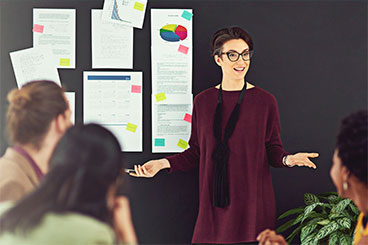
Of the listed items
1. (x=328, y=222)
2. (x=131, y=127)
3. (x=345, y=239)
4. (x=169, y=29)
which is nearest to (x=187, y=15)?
(x=169, y=29)

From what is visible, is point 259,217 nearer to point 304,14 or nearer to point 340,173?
point 340,173

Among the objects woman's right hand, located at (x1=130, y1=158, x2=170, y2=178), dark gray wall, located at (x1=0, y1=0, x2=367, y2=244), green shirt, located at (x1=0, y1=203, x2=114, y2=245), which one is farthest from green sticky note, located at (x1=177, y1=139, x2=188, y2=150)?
green shirt, located at (x1=0, y1=203, x2=114, y2=245)

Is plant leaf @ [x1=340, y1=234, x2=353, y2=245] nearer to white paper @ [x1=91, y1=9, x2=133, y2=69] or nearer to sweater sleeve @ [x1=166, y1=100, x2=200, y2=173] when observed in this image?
sweater sleeve @ [x1=166, y1=100, x2=200, y2=173]

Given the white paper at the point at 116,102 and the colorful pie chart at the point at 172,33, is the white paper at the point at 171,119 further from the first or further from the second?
the colorful pie chart at the point at 172,33

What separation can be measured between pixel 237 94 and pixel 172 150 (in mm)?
540

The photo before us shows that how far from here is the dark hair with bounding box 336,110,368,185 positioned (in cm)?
130

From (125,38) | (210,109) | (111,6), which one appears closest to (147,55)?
(125,38)

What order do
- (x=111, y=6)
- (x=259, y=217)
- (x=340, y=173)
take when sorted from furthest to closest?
(x=111, y=6)
(x=259, y=217)
(x=340, y=173)

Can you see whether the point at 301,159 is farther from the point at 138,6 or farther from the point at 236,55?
the point at 138,6

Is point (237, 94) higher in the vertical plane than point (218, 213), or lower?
higher

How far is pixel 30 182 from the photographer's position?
1239 mm

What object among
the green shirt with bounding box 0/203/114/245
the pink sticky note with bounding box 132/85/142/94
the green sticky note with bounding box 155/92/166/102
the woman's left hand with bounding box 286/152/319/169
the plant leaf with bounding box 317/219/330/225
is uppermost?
the pink sticky note with bounding box 132/85/142/94

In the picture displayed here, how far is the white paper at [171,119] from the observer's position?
2.24m

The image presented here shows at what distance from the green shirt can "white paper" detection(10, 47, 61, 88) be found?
1.11 metres
